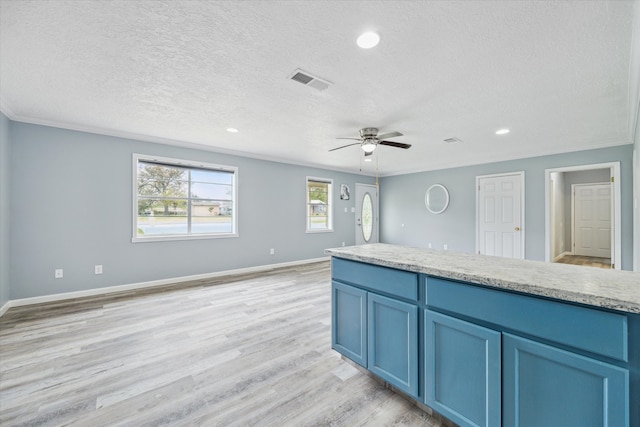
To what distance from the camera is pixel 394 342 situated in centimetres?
176

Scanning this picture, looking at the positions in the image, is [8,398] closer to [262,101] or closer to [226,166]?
[262,101]

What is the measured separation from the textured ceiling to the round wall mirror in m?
2.72

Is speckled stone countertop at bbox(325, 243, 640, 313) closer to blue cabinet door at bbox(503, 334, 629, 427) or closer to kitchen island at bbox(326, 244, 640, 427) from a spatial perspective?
kitchen island at bbox(326, 244, 640, 427)

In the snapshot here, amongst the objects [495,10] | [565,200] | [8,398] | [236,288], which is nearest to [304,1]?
[495,10]

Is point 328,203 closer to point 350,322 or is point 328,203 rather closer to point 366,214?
point 366,214

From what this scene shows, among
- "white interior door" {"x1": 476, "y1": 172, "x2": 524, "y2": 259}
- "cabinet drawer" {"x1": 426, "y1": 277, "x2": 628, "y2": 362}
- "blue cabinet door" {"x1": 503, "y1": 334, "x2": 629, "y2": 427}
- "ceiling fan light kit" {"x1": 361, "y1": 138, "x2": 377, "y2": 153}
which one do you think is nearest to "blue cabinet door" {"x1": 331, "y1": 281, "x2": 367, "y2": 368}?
"cabinet drawer" {"x1": 426, "y1": 277, "x2": 628, "y2": 362}

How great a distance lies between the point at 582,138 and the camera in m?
4.26

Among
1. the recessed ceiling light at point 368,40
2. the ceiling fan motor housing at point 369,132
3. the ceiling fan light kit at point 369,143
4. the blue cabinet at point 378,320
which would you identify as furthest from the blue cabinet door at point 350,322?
the ceiling fan motor housing at point 369,132

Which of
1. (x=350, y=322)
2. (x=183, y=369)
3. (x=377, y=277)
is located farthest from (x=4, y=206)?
(x=377, y=277)

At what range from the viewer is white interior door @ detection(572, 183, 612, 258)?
7117 mm

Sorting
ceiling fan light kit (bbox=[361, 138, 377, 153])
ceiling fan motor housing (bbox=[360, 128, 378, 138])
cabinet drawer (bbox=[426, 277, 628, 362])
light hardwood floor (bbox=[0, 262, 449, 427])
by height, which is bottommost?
light hardwood floor (bbox=[0, 262, 449, 427])

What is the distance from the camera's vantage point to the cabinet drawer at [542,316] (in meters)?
0.99

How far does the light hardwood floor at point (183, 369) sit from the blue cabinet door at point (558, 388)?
591 millimetres

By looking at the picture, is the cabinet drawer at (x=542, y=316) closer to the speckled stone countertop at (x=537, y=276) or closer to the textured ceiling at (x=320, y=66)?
the speckled stone countertop at (x=537, y=276)
